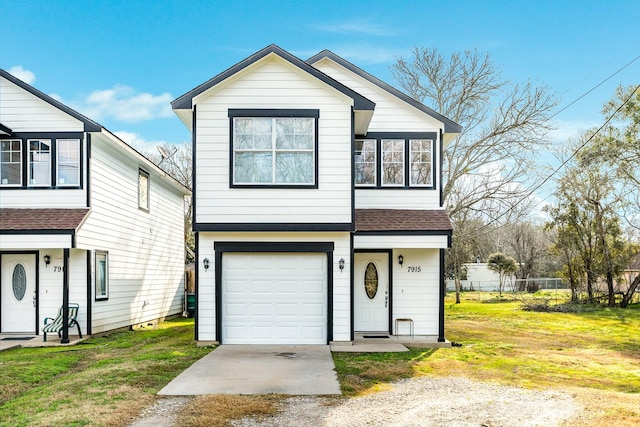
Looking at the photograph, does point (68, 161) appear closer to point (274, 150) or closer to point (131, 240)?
point (131, 240)

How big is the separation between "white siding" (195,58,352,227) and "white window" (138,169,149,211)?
6.90 meters

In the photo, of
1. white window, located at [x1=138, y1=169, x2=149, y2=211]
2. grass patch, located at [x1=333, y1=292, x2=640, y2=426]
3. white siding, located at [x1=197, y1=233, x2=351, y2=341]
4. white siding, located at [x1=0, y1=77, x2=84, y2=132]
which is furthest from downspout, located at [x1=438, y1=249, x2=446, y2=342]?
white window, located at [x1=138, y1=169, x2=149, y2=211]

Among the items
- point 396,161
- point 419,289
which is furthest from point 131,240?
point 419,289

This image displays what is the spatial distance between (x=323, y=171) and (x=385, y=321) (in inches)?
170

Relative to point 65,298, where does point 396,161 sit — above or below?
above

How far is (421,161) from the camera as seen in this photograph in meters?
14.6

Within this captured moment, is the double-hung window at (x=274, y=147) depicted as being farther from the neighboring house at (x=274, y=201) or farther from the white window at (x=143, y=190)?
the white window at (x=143, y=190)

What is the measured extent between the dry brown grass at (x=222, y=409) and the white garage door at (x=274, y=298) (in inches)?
187

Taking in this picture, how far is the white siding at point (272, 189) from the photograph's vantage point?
12.3 meters

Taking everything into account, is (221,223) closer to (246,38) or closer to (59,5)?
(246,38)

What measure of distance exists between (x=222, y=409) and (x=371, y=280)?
25.5 ft

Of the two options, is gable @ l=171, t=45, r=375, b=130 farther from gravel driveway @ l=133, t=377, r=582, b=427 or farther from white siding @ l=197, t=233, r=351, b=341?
gravel driveway @ l=133, t=377, r=582, b=427

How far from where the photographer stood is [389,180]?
47.7 ft

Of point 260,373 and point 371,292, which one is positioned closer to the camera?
point 260,373
